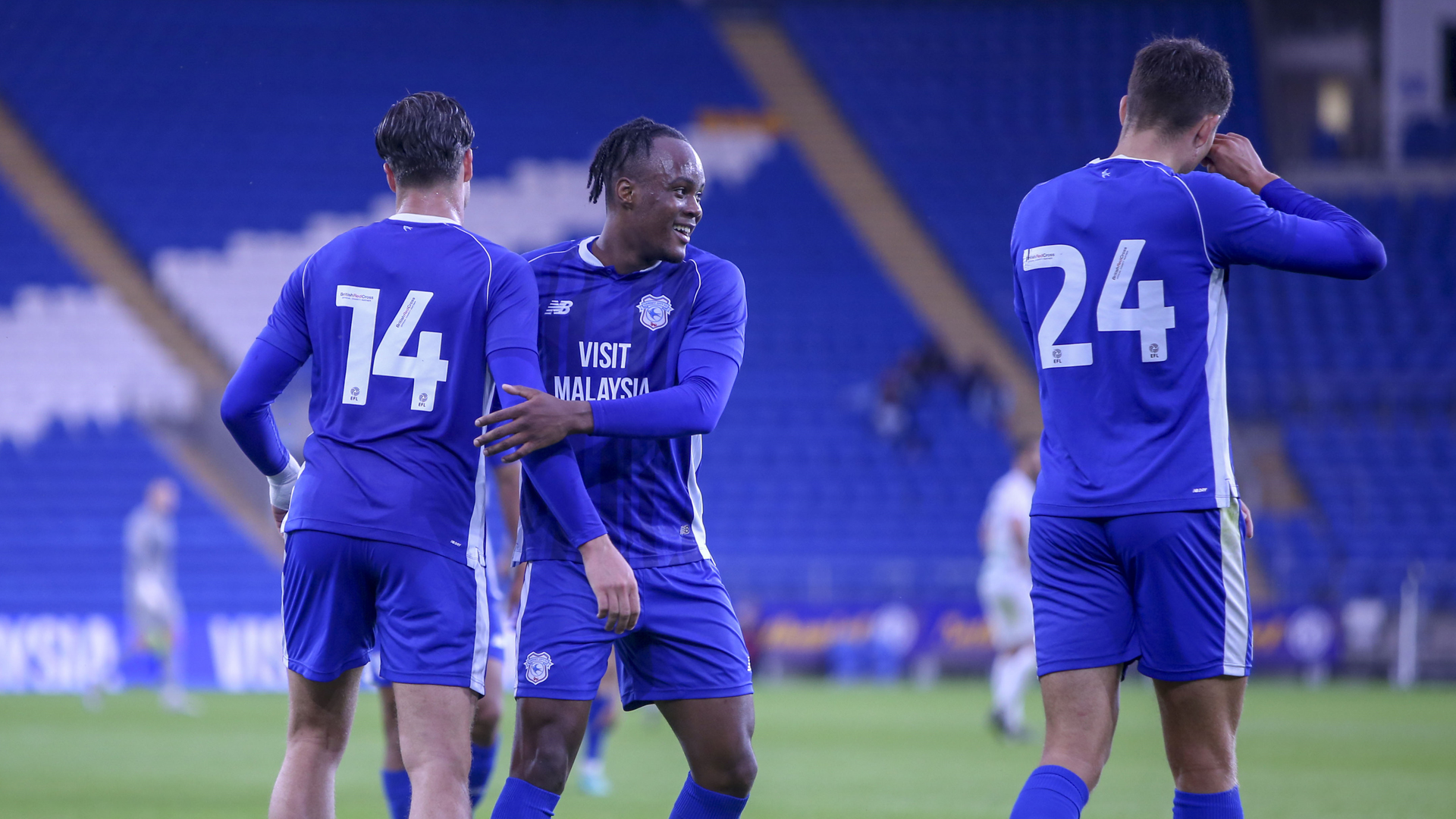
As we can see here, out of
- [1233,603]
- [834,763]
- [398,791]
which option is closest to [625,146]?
[1233,603]

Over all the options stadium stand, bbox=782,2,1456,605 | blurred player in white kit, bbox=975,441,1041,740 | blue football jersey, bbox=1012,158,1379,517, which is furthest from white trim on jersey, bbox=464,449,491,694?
stadium stand, bbox=782,2,1456,605

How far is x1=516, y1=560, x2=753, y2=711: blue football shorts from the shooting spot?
14.1ft

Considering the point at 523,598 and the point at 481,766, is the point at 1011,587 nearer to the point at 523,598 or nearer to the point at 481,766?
the point at 481,766

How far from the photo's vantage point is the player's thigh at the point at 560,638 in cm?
427

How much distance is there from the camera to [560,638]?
169 inches

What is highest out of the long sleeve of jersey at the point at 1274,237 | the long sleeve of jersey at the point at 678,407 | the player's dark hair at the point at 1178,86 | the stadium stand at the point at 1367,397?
the stadium stand at the point at 1367,397

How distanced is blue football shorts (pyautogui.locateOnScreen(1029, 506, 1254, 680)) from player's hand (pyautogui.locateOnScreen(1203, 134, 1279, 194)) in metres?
0.87

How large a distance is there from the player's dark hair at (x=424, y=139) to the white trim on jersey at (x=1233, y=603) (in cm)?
217

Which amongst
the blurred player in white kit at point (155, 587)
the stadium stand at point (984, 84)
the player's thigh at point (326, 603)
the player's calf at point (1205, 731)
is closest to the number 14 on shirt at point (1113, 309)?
the player's calf at point (1205, 731)

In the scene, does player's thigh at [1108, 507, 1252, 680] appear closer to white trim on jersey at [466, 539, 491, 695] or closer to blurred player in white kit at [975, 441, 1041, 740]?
white trim on jersey at [466, 539, 491, 695]

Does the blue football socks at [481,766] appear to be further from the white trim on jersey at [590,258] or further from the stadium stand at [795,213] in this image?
the stadium stand at [795,213]

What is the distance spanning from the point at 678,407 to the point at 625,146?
789 mm

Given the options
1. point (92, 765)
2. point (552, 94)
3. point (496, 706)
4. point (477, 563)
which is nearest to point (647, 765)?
point (92, 765)

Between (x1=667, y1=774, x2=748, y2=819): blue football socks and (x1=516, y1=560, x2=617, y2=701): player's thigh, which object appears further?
(x1=667, y1=774, x2=748, y2=819): blue football socks
